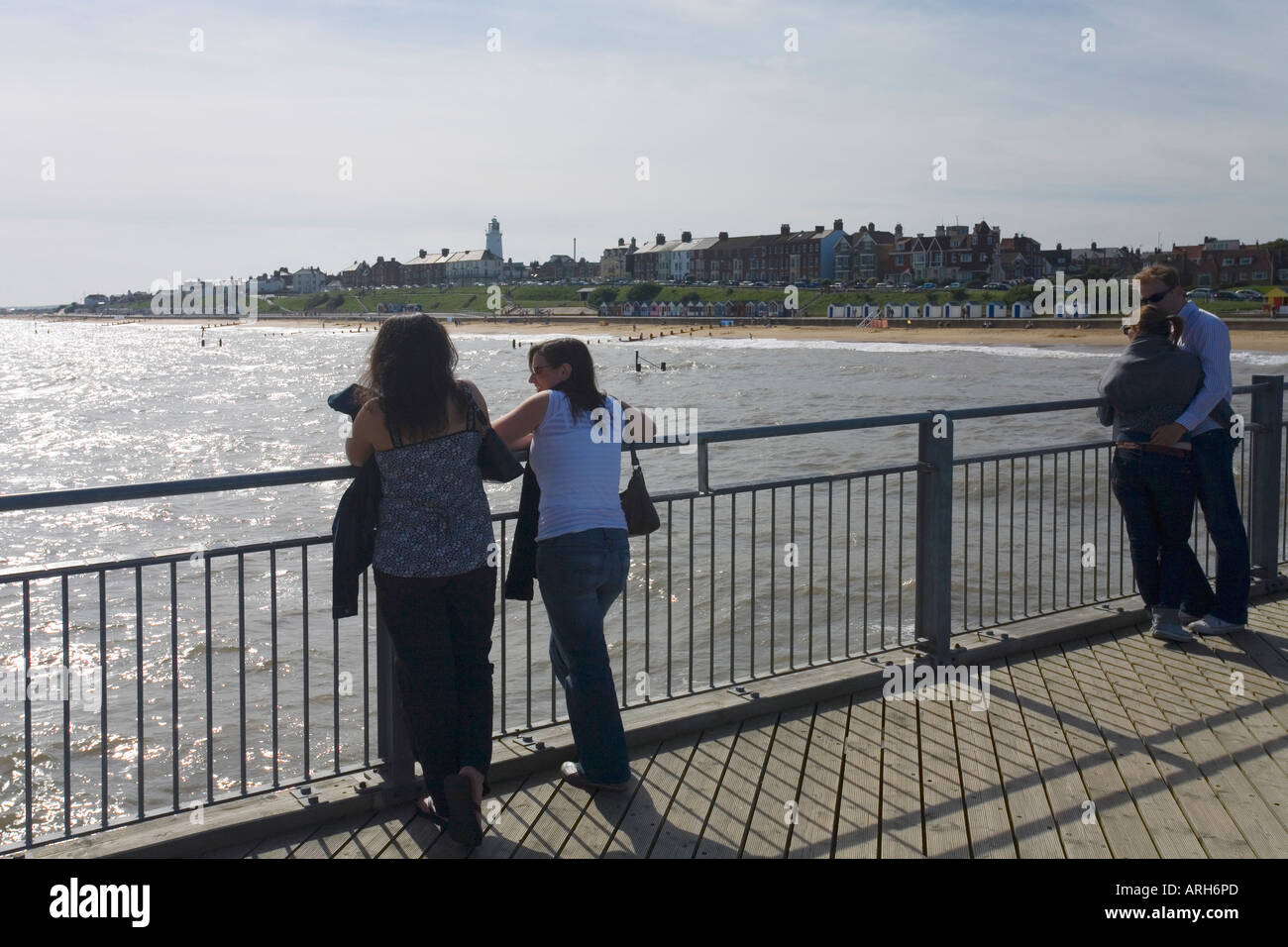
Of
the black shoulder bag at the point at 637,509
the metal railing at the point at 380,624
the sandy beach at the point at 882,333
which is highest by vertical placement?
the sandy beach at the point at 882,333

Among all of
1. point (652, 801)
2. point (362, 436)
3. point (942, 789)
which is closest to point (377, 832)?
point (652, 801)

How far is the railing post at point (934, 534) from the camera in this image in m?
6.19

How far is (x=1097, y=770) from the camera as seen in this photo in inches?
197

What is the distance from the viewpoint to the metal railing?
15.4 feet

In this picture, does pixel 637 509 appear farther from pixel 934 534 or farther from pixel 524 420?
pixel 934 534

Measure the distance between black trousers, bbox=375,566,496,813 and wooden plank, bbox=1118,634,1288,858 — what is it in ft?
8.95

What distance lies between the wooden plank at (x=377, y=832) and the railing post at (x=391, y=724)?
0.10 meters

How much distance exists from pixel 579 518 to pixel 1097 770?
7.69 ft

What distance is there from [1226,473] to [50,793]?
25.8ft

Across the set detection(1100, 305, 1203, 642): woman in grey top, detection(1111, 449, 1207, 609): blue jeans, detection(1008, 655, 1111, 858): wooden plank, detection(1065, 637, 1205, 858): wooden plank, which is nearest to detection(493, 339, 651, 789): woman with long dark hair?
detection(1008, 655, 1111, 858): wooden plank

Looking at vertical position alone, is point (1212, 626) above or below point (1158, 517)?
below

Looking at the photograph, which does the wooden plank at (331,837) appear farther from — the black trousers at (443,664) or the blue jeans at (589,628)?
the blue jeans at (589,628)

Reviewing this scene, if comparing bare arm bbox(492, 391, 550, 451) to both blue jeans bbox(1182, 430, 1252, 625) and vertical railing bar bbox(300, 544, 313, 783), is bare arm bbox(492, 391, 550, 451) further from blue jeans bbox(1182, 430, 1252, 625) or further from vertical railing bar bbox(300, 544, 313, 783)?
blue jeans bbox(1182, 430, 1252, 625)

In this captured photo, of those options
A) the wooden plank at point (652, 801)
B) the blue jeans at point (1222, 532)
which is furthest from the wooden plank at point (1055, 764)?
the wooden plank at point (652, 801)
